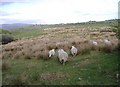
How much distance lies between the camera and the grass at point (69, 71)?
38.6 ft

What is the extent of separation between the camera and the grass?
1177 cm

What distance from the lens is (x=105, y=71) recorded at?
1276cm

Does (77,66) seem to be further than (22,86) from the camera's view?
Yes

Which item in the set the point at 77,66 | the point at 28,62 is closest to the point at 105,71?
the point at 77,66

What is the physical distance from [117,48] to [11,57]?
25.6ft

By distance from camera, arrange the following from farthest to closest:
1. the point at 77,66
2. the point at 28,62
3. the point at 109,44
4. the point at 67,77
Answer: the point at 109,44 → the point at 28,62 → the point at 77,66 → the point at 67,77

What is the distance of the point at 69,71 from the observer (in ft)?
43.4

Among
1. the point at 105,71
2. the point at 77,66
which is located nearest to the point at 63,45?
the point at 77,66

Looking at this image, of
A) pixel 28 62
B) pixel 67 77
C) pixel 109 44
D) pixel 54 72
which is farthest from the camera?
pixel 109 44

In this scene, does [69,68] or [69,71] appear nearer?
[69,71]

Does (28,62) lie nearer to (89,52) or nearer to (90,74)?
(89,52)

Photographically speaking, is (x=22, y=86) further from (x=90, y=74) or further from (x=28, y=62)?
(x=28, y=62)

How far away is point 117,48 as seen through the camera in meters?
17.3

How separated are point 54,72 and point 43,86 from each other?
1.81m
